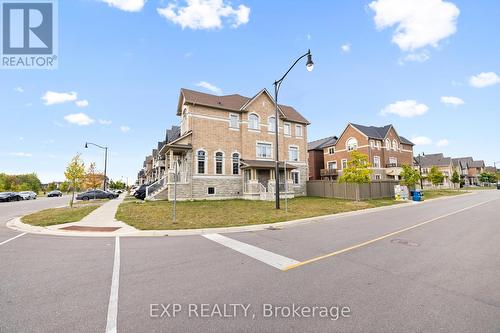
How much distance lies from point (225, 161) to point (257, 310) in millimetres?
22371

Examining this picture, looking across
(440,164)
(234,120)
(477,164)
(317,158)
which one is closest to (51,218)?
(234,120)

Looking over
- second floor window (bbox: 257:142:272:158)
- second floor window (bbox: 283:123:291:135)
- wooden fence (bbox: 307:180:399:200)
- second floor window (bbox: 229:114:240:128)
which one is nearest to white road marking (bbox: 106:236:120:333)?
second floor window (bbox: 229:114:240:128)

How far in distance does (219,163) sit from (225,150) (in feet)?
5.18

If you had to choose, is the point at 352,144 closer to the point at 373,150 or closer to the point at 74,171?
the point at 373,150

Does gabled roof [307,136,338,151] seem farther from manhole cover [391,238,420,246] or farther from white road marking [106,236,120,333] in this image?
white road marking [106,236,120,333]

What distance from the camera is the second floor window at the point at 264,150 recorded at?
27950mm

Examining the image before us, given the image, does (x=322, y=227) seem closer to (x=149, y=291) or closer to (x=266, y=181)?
(x=149, y=291)

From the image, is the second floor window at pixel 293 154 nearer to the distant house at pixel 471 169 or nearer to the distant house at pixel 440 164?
the distant house at pixel 440 164

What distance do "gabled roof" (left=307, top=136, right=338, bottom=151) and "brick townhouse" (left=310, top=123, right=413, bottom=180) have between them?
9.0 inches

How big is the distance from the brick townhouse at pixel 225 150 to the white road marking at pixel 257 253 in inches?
586

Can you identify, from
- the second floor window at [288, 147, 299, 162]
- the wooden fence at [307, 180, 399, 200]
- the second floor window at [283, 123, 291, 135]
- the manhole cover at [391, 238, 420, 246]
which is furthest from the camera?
the second floor window at [288, 147, 299, 162]

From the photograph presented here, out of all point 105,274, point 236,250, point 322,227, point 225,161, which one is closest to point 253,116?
point 225,161

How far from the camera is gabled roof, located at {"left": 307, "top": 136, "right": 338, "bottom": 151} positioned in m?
48.5

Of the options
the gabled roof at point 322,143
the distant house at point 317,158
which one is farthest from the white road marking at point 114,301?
the gabled roof at point 322,143
